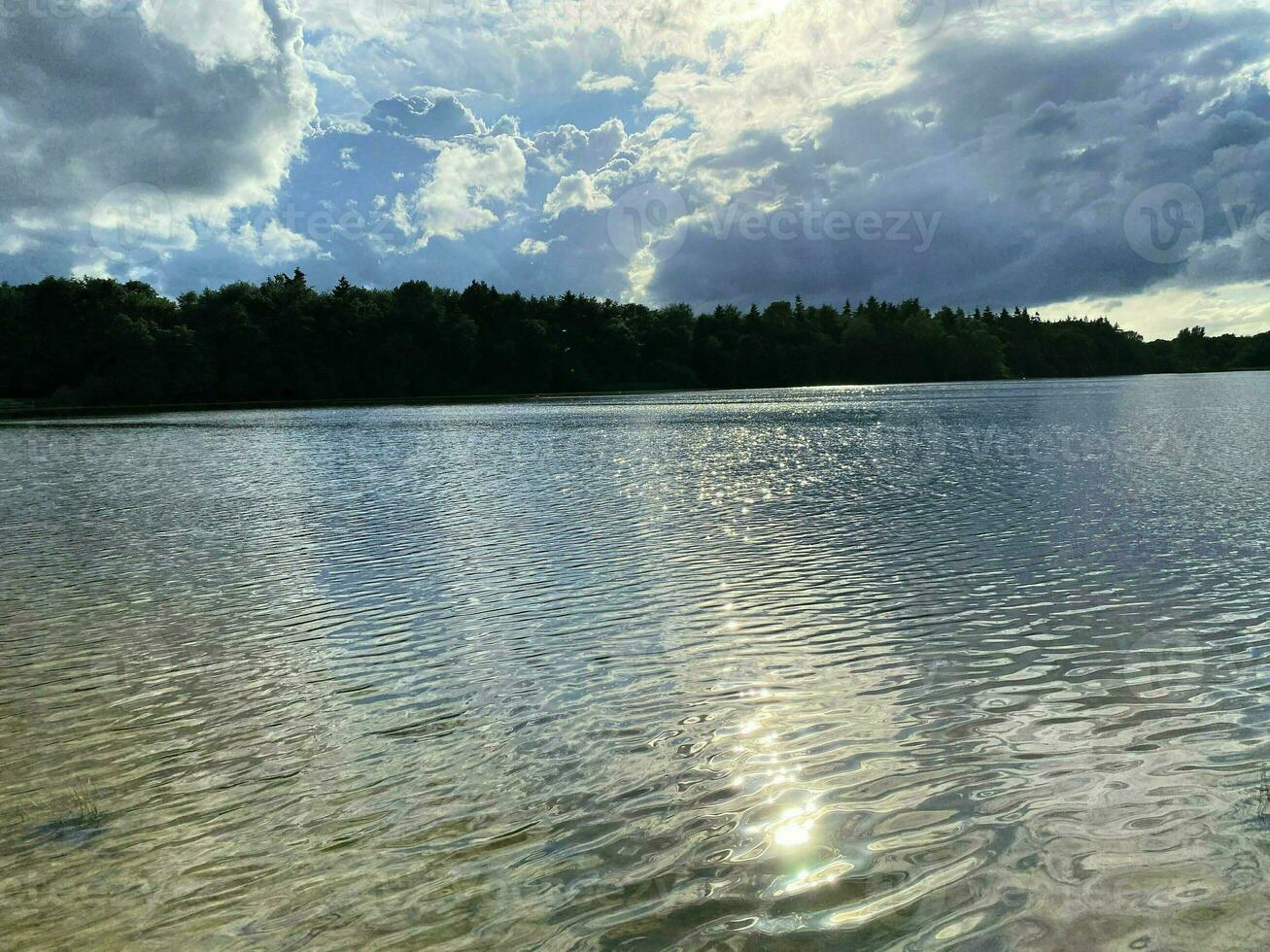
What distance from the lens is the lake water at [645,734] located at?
6.52m

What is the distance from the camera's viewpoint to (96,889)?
273 inches

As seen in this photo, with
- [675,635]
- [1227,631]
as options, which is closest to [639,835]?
[675,635]

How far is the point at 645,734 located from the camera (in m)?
9.74

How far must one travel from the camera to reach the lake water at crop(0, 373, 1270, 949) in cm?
652

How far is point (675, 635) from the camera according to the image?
13.5m

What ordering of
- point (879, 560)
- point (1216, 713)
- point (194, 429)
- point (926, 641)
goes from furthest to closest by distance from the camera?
1. point (194, 429)
2. point (879, 560)
3. point (926, 641)
4. point (1216, 713)

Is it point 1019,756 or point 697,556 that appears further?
point 697,556

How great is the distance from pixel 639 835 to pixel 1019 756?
12.2 feet

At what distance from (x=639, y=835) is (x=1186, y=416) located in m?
76.3

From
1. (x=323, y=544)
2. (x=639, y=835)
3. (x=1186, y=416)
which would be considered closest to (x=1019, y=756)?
(x=639, y=835)

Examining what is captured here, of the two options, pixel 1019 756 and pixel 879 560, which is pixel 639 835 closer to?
pixel 1019 756

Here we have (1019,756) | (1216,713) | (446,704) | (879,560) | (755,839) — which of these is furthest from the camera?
(879,560)

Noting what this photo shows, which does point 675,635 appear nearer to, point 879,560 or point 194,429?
point 879,560

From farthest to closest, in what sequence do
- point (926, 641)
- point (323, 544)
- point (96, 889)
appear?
point (323, 544) → point (926, 641) → point (96, 889)
